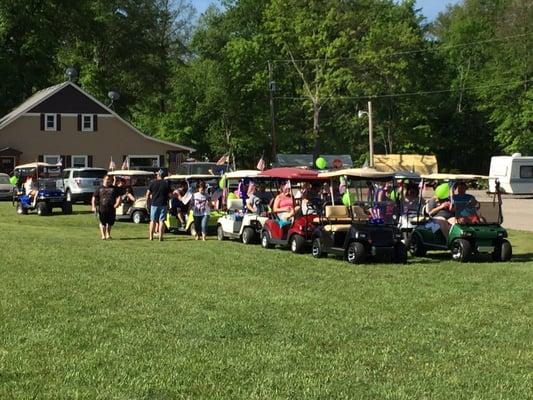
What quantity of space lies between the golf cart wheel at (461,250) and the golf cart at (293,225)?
2.79 m

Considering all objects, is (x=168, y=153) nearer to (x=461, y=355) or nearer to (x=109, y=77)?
(x=109, y=77)

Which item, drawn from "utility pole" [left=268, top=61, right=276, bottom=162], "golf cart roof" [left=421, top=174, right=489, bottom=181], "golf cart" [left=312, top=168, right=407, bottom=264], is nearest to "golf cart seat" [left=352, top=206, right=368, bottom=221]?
"golf cart" [left=312, top=168, right=407, bottom=264]

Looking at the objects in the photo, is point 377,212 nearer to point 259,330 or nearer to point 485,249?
point 485,249

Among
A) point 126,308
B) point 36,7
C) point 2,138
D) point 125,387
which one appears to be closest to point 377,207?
point 126,308

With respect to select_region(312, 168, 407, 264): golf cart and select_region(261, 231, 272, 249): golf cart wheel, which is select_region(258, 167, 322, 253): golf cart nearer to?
select_region(261, 231, 272, 249): golf cart wheel

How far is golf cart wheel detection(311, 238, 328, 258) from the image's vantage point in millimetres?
14031

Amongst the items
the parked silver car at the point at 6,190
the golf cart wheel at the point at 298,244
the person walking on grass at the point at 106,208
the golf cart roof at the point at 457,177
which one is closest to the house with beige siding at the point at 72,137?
the parked silver car at the point at 6,190

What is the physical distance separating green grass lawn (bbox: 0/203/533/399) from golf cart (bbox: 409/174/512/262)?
1.19 metres

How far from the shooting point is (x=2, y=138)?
4538cm

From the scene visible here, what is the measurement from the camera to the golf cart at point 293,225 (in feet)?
48.7

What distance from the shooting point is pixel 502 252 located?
550 inches

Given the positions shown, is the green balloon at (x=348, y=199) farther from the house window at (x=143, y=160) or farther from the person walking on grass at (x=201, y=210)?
the house window at (x=143, y=160)

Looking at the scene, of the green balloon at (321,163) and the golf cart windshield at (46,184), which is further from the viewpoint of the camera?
the golf cart windshield at (46,184)

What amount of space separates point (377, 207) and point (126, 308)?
7346mm
